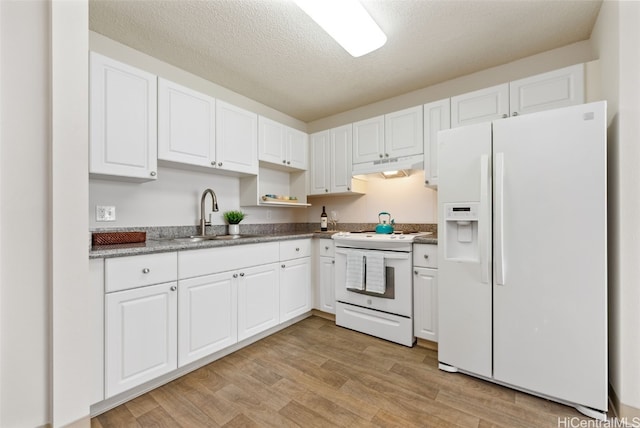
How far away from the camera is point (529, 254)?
1.62 metres

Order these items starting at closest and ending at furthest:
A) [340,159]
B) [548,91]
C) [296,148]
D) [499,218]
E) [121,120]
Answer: [499,218], [121,120], [548,91], [340,159], [296,148]

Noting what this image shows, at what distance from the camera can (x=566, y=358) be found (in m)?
1.52

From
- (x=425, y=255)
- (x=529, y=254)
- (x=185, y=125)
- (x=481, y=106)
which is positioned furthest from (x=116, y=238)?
(x=481, y=106)

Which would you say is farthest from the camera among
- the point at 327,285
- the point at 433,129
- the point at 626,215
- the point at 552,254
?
the point at 327,285

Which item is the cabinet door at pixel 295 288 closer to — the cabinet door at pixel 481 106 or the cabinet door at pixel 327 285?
the cabinet door at pixel 327 285

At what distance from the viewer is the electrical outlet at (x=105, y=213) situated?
1966mm

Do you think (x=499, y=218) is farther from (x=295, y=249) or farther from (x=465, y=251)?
(x=295, y=249)

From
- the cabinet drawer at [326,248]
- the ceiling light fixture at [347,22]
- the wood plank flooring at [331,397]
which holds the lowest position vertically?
the wood plank flooring at [331,397]

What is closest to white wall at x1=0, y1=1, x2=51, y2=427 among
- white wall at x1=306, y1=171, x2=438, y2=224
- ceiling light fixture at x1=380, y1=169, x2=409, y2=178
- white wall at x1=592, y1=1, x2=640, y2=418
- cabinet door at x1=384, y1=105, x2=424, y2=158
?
cabinet door at x1=384, y1=105, x2=424, y2=158

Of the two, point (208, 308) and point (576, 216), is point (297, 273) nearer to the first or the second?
point (208, 308)

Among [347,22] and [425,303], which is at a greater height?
[347,22]

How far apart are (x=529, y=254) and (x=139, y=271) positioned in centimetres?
235

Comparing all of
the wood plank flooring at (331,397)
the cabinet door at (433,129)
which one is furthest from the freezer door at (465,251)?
the cabinet door at (433,129)

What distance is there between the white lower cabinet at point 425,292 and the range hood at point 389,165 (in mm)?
798
